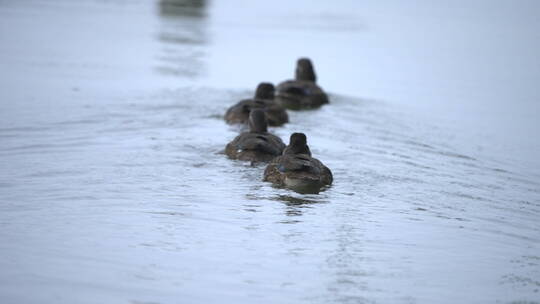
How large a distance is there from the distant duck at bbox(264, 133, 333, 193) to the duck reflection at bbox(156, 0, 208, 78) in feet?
39.4

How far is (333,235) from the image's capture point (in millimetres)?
10508

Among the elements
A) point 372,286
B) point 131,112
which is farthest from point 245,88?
point 372,286

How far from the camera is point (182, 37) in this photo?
34562 mm

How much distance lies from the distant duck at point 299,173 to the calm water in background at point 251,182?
0.90ft

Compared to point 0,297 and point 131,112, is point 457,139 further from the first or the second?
point 0,297

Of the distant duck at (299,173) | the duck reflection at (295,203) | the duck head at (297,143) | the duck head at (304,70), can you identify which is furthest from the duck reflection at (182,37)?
the duck reflection at (295,203)

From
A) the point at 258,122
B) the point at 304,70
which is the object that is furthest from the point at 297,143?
Result: the point at 304,70

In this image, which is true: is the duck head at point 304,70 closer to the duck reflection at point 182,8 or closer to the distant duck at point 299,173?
the distant duck at point 299,173

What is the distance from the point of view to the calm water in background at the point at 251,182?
8969mm

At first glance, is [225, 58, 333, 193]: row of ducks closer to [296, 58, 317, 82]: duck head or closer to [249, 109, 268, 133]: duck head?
[249, 109, 268, 133]: duck head

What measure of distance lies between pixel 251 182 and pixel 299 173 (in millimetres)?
839

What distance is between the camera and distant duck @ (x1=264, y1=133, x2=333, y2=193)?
12773 mm

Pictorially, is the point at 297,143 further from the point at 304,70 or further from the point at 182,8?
the point at 182,8

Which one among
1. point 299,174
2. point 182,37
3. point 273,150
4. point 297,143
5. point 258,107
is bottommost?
point 299,174
